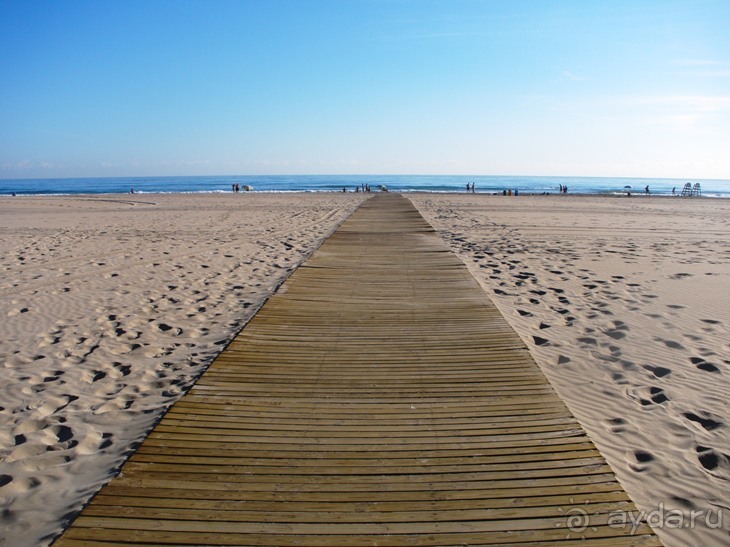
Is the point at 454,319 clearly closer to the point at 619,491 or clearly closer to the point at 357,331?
the point at 357,331

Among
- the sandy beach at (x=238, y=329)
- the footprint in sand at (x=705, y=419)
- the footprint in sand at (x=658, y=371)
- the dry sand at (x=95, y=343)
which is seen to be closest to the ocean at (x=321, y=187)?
the sandy beach at (x=238, y=329)

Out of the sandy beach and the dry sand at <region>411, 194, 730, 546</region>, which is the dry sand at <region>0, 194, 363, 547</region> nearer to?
the sandy beach

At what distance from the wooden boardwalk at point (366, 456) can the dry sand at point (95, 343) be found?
0.45 meters

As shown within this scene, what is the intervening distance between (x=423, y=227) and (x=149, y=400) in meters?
11.7

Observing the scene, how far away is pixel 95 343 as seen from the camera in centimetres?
539

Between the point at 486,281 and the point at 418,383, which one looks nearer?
the point at 418,383

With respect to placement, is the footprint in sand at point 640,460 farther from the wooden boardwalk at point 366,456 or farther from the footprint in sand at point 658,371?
the footprint in sand at point 658,371

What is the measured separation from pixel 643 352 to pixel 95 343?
5869mm

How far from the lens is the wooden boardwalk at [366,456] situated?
241cm

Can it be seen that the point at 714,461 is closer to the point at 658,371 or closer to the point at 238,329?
the point at 658,371

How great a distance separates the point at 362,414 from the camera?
349 centimetres

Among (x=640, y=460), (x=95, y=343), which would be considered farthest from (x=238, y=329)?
(x=640, y=460)

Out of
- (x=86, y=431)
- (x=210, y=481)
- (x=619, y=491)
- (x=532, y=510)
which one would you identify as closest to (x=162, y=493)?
(x=210, y=481)

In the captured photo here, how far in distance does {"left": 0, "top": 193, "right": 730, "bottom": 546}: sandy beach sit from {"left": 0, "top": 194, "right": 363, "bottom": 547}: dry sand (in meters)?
0.02
